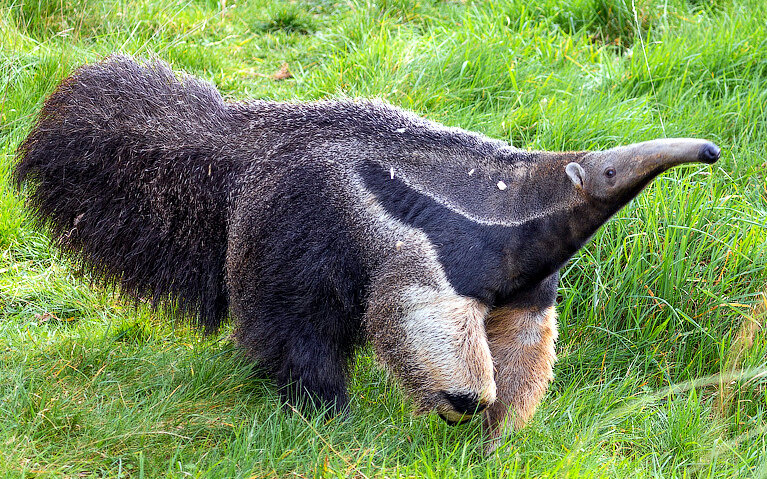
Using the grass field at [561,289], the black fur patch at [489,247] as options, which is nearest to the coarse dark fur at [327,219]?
the black fur patch at [489,247]

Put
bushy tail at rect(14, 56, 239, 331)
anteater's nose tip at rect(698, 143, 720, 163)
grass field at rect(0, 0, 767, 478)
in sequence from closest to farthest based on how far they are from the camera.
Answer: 1. anteater's nose tip at rect(698, 143, 720, 163)
2. grass field at rect(0, 0, 767, 478)
3. bushy tail at rect(14, 56, 239, 331)

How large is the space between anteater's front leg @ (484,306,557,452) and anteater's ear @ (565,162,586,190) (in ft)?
2.60

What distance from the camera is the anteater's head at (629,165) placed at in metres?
3.73

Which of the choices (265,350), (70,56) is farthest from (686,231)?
(70,56)

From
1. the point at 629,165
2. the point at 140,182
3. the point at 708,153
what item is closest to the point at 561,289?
the point at 629,165

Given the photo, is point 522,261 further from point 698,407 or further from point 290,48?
point 290,48

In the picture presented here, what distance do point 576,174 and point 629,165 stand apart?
279mm

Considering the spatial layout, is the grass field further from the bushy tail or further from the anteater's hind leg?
the bushy tail

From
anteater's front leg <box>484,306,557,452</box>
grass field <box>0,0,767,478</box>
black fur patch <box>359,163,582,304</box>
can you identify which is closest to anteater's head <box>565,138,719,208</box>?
black fur patch <box>359,163,582,304</box>

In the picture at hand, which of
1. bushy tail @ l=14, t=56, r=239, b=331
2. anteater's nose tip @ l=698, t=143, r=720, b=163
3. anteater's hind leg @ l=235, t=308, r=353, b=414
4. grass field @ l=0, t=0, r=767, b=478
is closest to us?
anteater's nose tip @ l=698, t=143, r=720, b=163

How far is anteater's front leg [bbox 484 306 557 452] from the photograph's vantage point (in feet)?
15.1

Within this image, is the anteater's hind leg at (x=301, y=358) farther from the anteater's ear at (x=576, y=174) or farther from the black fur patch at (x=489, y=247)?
the anteater's ear at (x=576, y=174)

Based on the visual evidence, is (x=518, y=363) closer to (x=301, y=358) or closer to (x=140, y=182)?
(x=301, y=358)

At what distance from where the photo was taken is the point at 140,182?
189 inches
